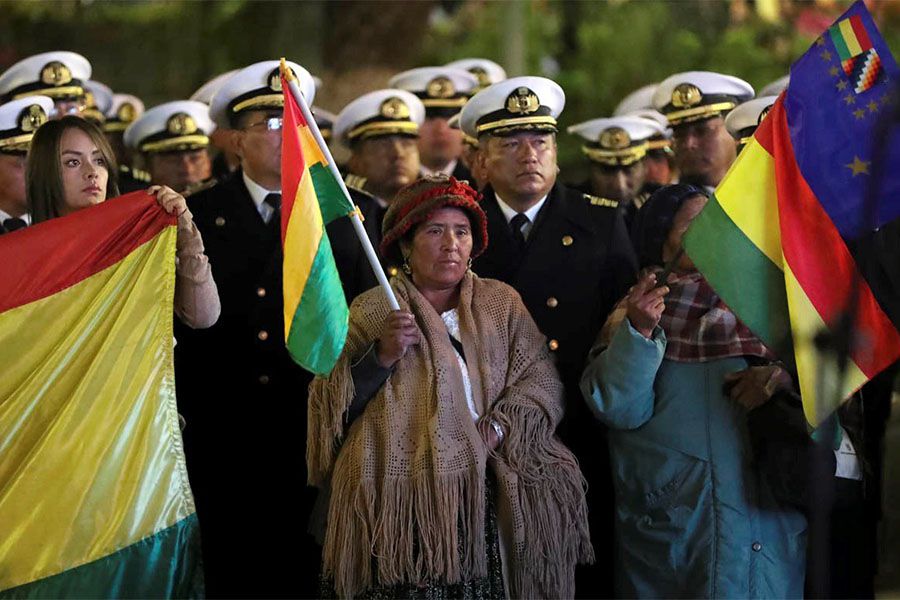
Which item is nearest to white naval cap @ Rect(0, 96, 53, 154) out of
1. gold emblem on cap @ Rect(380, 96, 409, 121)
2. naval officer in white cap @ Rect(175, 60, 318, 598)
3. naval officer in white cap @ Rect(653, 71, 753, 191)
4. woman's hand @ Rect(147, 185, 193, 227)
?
naval officer in white cap @ Rect(175, 60, 318, 598)

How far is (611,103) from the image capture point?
1247 cm

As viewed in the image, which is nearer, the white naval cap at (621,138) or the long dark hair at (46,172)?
the long dark hair at (46,172)

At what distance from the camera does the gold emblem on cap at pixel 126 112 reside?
8500mm

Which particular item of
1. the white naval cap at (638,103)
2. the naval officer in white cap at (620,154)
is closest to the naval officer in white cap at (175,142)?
the naval officer in white cap at (620,154)

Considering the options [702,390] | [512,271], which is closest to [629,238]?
[512,271]

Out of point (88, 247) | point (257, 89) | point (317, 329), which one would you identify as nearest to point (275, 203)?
point (257, 89)

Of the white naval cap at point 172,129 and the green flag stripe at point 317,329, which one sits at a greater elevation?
the white naval cap at point 172,129

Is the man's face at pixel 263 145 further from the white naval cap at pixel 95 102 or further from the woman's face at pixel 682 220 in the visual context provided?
the woman's face at pixel 682 220

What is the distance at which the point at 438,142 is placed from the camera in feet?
25.5

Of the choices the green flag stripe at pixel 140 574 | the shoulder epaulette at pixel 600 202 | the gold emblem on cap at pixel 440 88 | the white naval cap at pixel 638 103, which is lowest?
the green flag stripe at pixel 140 574

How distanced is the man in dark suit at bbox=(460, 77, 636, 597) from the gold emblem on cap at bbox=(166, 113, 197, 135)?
196cm

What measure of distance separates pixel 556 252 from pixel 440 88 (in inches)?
94.4

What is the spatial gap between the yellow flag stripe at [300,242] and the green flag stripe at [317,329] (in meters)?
0.02

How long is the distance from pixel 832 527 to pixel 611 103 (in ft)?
25.0
